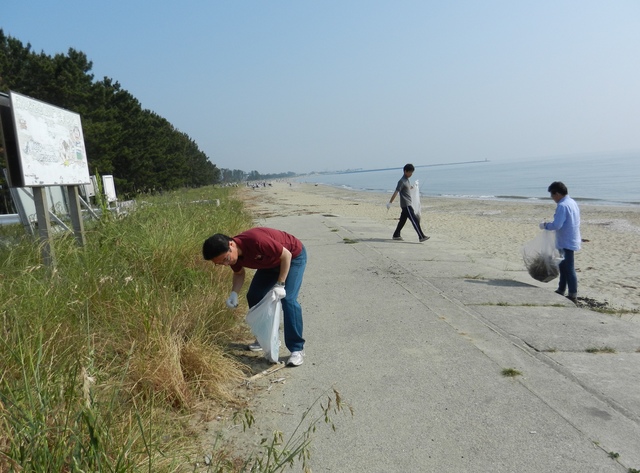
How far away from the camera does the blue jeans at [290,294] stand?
420 centimetres

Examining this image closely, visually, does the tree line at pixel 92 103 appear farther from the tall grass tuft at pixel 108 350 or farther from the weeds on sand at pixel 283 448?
the weeds on sand at pixel 283 448

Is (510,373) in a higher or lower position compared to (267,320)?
lower

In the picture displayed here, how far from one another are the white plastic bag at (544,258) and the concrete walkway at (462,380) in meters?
0.46

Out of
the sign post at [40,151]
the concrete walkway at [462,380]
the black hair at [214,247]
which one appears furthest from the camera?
the sign post at [40,151]

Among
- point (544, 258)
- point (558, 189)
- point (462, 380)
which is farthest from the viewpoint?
point (544, 258)

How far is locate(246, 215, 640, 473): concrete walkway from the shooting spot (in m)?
2.92

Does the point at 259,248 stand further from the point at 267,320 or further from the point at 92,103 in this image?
the point at 92,103

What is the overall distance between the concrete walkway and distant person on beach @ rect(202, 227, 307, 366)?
0.34m

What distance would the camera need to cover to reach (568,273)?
6879 millimetres

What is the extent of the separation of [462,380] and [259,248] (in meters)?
1.84

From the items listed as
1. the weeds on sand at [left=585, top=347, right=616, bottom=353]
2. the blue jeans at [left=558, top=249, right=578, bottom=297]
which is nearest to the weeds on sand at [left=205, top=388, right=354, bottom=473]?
the weeds on sand at [left=585, top=347, right=616, bottom=353]

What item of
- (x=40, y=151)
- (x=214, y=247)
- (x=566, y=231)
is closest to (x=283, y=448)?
(x=214, y=247)

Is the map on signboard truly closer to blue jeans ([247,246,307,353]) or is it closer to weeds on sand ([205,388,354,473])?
blue jeans ([247,246,307,353])

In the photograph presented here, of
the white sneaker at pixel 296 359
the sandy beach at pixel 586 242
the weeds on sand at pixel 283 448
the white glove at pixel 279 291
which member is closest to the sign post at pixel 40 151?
the white glove at pixel 279 291
